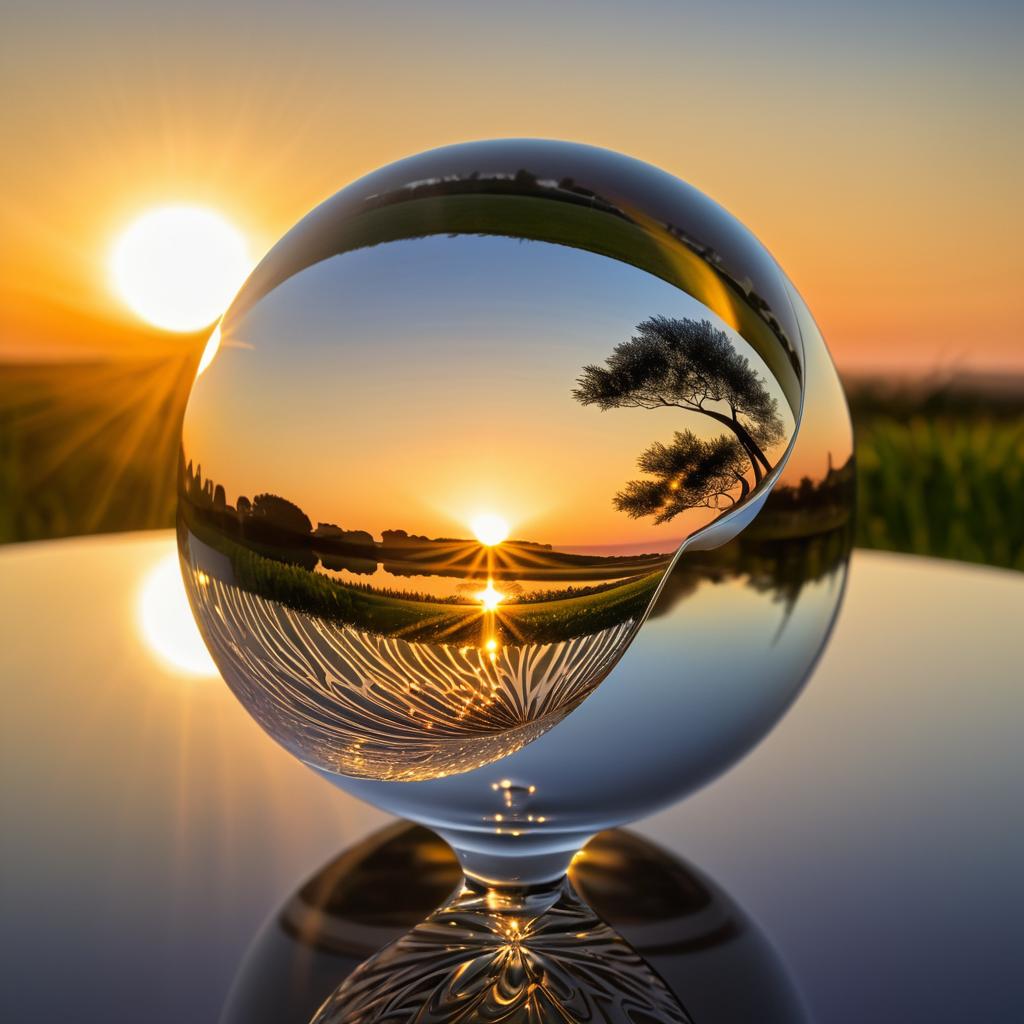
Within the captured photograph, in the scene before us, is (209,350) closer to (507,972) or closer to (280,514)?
(280,514)

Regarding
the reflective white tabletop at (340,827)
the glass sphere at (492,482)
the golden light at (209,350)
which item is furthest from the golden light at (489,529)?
the reflective white tabletop at (340,827)

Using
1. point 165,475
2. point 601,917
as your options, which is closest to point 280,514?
point 601,917

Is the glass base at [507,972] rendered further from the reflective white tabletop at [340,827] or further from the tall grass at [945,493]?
the tall grass at [945,493]

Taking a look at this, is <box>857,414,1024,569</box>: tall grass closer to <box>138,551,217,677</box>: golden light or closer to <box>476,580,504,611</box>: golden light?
<box>138,551,217,677</box>: golden light

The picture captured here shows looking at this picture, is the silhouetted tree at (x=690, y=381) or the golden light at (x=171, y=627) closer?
the silhouetted tree at (x=690, y=381)

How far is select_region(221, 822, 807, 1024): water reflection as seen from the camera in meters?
0.81

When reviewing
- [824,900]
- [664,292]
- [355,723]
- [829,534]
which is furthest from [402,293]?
[824,900]

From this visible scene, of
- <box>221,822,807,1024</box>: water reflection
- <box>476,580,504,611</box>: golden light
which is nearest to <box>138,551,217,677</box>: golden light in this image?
<box>221,822,807,1024</box>: water reflection

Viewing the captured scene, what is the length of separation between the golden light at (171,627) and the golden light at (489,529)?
0.94 metres

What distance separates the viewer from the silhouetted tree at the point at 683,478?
2.47 ft

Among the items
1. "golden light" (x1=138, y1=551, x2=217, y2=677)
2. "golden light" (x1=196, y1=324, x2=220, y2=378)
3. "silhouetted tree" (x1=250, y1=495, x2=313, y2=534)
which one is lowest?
"golden light" (x1=138, y1=551, x2=217, y2=677)

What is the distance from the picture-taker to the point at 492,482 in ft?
2.43

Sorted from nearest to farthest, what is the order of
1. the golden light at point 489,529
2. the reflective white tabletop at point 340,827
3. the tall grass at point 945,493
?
the golden light at point 489,529
the reflective white tabletop at point 340,827
the tall grass at point 945,493

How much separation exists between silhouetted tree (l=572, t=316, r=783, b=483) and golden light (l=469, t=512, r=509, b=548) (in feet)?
0.35
